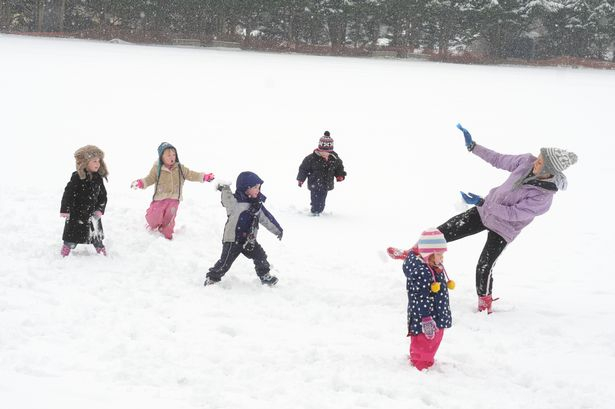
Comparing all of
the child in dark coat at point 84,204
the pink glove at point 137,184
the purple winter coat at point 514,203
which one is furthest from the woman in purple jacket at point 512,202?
the child in dark coat at point 84,204

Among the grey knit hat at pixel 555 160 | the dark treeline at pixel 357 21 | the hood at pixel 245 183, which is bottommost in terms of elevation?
the hood at pixel 245 183

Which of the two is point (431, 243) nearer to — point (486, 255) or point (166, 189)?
point (486, 255)

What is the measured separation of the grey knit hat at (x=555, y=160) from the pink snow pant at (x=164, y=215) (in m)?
5.06

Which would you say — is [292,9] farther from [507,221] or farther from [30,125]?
[507,221]

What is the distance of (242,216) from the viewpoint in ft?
23.3

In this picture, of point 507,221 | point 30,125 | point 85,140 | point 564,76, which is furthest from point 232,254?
point 564,76

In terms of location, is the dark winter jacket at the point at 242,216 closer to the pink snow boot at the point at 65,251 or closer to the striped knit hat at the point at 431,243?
the pink snow boot at the point at 65,251

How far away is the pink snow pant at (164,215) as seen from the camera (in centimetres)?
877

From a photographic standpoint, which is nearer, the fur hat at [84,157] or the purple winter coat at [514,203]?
the purple winter coat at [514,203]

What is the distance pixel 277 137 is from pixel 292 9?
28554mm

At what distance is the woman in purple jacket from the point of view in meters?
6.48

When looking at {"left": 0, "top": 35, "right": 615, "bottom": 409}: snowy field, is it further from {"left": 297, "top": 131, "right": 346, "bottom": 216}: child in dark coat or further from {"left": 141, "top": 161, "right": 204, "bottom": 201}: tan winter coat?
{"left": 141, "top": 161, "right": 204, "bottom": 201}: tan winter coat

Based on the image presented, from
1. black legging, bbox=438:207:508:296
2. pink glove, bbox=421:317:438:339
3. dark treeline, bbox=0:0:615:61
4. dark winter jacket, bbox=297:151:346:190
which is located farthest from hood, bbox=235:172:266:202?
dark treeline, bbox=0:0:615:61

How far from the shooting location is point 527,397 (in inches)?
201
